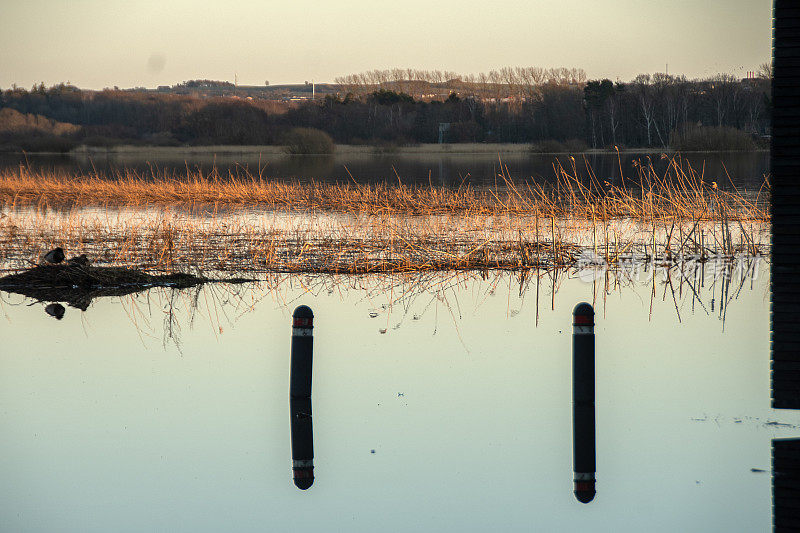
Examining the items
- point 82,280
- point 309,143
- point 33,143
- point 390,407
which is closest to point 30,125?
point 33,143

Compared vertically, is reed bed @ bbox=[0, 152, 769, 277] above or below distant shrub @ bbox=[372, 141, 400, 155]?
below

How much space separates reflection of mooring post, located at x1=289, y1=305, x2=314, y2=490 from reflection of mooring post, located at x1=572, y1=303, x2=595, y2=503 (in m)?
1.92

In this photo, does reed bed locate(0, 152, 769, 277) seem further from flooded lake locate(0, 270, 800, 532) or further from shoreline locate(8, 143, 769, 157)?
shoreline locate(8, 143, 769, 157)

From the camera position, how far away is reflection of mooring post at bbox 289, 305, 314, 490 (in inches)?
256

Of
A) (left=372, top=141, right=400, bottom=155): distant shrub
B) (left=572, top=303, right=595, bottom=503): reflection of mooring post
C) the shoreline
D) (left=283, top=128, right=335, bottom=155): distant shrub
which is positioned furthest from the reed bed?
(left=372, top=141, right=400, bottom=155): distant shrub

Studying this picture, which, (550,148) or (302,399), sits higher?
(550,148)

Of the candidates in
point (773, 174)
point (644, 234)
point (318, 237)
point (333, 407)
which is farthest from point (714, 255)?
point (333, 407)

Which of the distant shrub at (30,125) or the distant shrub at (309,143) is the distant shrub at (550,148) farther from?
the distant shrub at (30,125)

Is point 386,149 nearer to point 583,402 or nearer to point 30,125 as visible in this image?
point 30,125

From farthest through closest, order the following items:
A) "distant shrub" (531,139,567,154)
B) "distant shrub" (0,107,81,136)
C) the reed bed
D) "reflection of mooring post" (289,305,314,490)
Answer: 1. "distant shrub" (0,107,81,136)
2. "distant shrub" (531,139,567,154)
3. the reed bed
4. "reflection of mooring post" (289,305,314,490)

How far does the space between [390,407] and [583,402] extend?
2.14 metres

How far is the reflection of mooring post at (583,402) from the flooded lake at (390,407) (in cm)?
19

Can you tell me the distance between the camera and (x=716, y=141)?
6981cm

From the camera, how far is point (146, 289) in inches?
555
